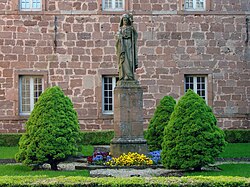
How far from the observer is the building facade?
23125mm

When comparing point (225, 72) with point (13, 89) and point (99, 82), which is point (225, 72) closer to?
point (99, 82)

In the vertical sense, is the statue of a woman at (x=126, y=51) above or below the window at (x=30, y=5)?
below

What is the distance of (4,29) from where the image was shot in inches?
908

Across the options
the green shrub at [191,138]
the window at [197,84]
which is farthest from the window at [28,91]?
the green shrub at [191,138]

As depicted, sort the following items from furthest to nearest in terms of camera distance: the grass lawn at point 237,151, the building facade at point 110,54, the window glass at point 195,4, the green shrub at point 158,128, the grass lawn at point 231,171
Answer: the window glass at point 195,4 < the building facade at point 110,54 < the grass lawn at point 237,151 < the green shrub at point 158,128 < the grass lawn at point 231,171

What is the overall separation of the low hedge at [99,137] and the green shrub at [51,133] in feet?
22.6

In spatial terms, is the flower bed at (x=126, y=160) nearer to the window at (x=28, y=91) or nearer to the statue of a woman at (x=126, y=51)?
the statue of a woman at (x=126, y=51)

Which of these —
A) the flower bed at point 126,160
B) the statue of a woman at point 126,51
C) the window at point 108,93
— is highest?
the statue of a woman at point 126,51

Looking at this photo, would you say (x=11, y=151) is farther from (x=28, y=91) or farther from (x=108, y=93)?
(x=108, y=93)

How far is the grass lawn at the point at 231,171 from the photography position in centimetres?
1309

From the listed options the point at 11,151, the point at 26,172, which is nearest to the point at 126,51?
the point at 26,172

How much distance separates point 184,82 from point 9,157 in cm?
843

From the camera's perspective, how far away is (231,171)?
1369 centimetres

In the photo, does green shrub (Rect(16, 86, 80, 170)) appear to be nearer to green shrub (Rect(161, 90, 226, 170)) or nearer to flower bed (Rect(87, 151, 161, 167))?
flower bed (Rect(87, 151, 161, 167))
